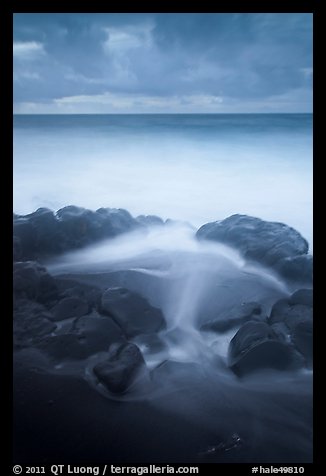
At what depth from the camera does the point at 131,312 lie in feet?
11.9

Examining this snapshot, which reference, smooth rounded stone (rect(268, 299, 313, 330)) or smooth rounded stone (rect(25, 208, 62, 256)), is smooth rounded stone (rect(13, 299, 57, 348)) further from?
smooth rounded stone (rect(268, 299, 313, 330))

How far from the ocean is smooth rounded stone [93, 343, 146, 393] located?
1863 millimetres

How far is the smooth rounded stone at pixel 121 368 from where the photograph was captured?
302cm

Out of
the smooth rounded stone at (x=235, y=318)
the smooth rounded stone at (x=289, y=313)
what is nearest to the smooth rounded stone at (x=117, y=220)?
the smooth rounded stone at (x=235, y=318)

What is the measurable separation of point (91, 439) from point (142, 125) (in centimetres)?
390

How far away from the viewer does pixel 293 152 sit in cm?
433

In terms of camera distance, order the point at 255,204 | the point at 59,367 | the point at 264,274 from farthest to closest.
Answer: the point at 255,204, the point at 264,274, the point at 59,367

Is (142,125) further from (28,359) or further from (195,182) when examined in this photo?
(28,359)

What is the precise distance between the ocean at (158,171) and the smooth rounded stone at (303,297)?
2.70 ft

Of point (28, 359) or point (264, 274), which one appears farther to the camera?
point (264, 274)

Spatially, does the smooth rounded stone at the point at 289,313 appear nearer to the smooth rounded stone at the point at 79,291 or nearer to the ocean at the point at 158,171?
the ocean at the point at 158,171

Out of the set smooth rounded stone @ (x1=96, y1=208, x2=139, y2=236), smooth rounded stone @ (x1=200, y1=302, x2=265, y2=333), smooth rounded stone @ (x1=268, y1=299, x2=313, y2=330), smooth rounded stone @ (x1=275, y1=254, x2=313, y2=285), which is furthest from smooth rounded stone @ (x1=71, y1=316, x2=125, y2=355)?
smooth rounded stone @ (x1=275, y1=254, x2=313, y2=285)
